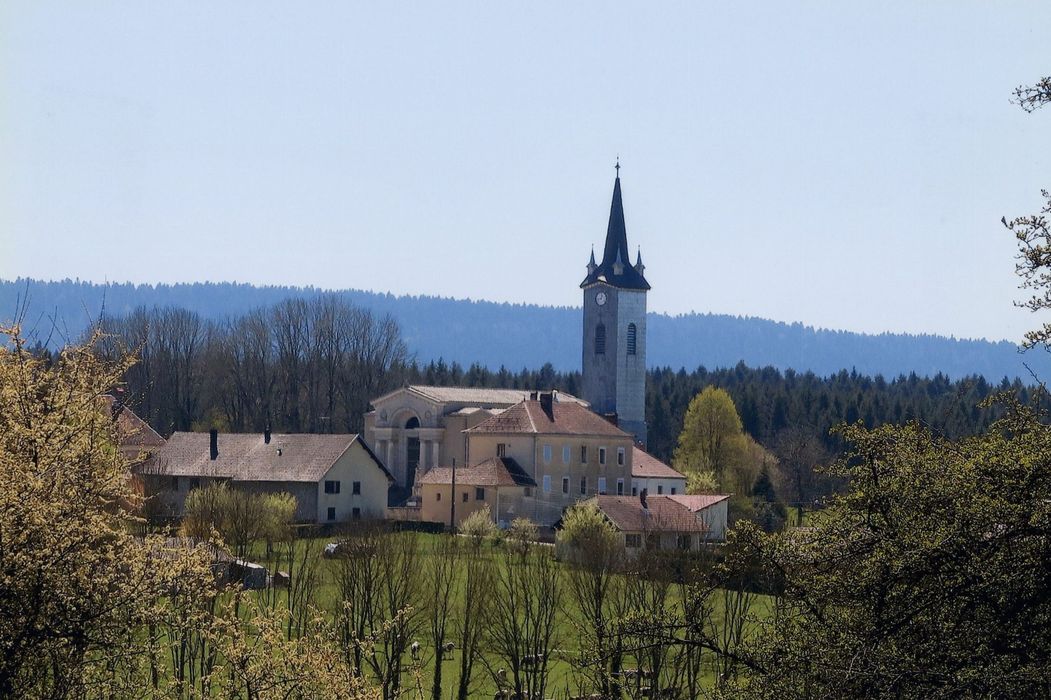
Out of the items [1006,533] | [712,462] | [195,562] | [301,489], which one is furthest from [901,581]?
[712,462]

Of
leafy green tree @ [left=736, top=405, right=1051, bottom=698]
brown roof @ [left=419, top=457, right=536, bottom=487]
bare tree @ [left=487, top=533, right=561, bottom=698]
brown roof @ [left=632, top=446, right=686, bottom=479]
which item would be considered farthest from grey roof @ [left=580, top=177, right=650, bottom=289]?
leafy green tree @ [left=736, top=405, right=1051, bottom=698]

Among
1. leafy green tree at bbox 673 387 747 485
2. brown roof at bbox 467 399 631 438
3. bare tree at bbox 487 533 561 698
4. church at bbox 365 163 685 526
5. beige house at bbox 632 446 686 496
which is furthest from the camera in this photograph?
leafy green tree at bbox 673 387 747 485

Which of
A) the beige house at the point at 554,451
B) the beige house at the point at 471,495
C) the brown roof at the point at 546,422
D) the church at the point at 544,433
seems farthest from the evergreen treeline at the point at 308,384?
the beige house at the point at 471,495

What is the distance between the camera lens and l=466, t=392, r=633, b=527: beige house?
6981 centimetres

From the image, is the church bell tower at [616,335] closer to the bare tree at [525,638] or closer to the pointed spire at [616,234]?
the pointed spire at [616,234]

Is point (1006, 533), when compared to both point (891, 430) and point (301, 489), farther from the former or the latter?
point (301, 489)

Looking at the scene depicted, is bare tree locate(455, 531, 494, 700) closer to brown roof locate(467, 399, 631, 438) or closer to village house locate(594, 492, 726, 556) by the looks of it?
village house locate(594, 492, 726, 556)

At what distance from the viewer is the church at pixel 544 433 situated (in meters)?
67.8

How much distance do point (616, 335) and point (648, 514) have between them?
42361mm

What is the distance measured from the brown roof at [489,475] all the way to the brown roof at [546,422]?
2106 millimetres

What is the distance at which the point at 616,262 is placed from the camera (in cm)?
9769

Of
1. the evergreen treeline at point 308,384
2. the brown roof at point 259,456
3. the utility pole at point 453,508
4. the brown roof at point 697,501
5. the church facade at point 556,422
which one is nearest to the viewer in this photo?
the brown roof at point 697,501

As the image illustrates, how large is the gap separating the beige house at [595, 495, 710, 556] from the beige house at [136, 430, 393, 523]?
547 inches

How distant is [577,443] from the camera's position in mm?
72000
